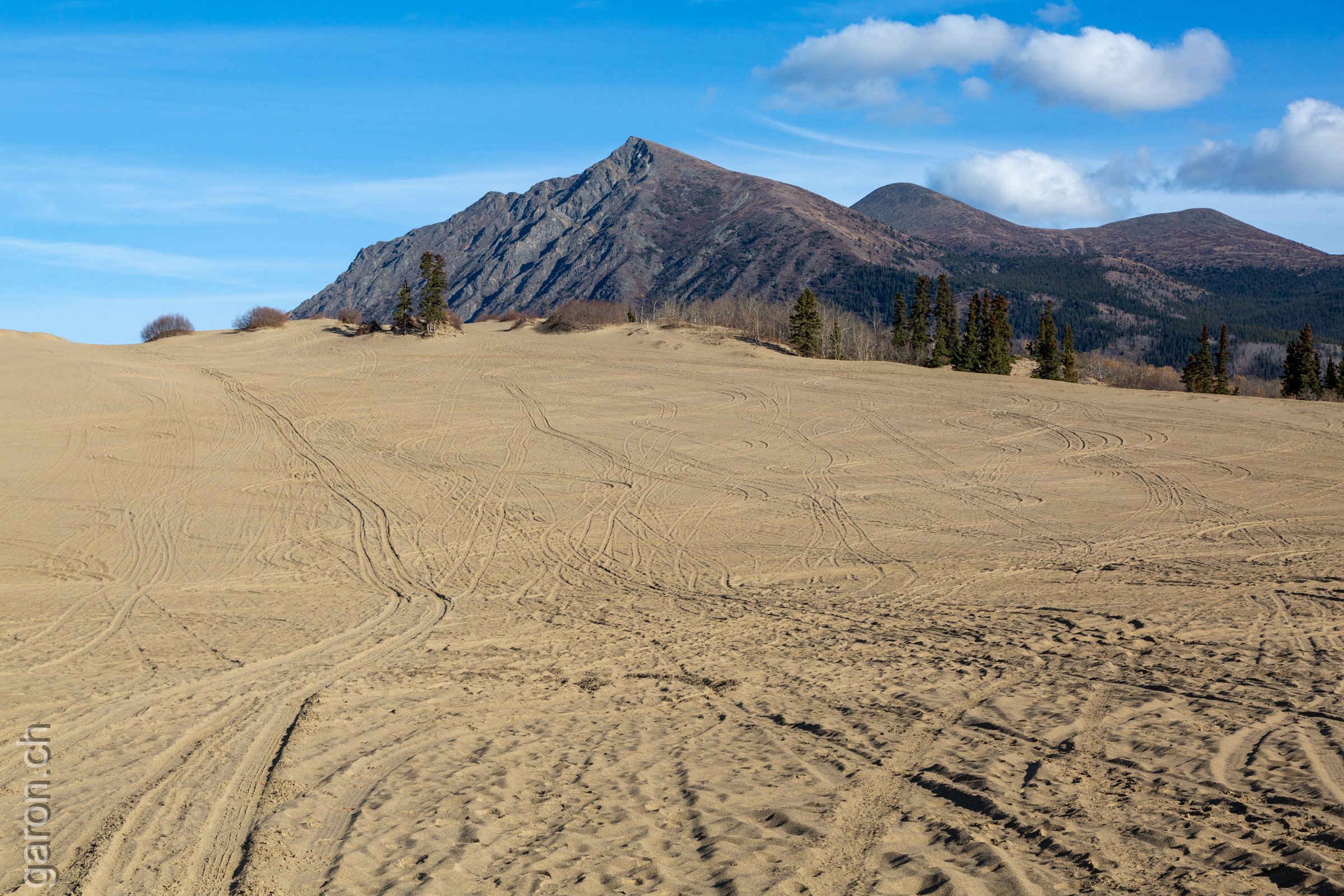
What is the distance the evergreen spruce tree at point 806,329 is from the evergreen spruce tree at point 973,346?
16.0m

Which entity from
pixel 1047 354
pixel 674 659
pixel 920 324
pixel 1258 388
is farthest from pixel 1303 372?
pixel 674 659

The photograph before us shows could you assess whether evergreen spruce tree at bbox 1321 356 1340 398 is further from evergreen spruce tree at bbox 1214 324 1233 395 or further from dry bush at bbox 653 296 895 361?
dry bush at bbox 653 296 895 361

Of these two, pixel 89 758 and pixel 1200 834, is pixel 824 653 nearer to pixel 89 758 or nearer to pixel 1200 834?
pixel 1200 834

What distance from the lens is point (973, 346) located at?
236ft

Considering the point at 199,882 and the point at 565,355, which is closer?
the point at 199,882

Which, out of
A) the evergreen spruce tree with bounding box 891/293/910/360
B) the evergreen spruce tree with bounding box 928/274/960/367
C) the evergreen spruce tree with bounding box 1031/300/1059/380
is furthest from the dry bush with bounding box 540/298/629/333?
the evergreen spruce tree with bounding box 1031/300/1059/380

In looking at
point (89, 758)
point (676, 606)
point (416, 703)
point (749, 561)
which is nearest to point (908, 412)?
point (749, 561)

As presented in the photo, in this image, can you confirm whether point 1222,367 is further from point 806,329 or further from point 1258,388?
A: point 1258,388

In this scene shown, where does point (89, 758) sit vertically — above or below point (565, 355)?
below

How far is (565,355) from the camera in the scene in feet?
155

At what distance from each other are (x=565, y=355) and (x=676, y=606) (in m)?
35.1

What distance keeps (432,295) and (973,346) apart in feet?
145

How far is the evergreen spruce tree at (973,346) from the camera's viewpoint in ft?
231

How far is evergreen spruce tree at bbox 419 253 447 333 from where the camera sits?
5356 centimetres
